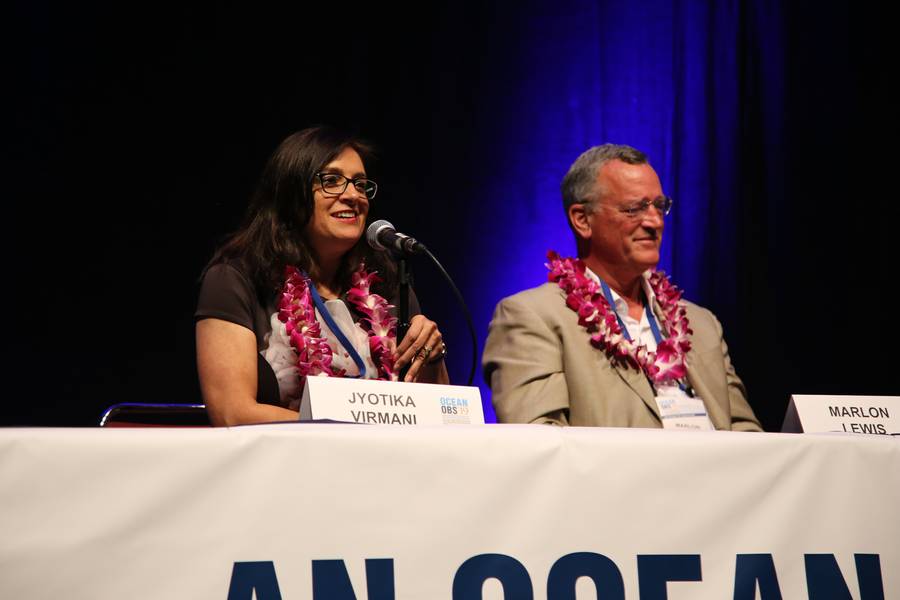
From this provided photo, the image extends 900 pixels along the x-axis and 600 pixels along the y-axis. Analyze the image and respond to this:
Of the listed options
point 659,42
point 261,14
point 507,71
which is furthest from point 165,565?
point 659,42

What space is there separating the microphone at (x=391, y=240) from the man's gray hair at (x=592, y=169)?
41.8 inches

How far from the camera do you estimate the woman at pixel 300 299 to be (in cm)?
245

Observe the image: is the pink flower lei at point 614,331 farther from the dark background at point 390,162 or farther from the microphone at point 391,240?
the dark background at point 390,162

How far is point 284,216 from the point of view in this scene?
277cm

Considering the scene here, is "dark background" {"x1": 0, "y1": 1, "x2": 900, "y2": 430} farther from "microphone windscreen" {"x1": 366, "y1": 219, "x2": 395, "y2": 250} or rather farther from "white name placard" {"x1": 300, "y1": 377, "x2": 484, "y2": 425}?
"white name placard" {"x1": 300, "y1": 377, "x2": 484, "y2": 425}

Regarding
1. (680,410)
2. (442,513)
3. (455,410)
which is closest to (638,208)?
(680,410)

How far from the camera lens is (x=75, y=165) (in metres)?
4.00

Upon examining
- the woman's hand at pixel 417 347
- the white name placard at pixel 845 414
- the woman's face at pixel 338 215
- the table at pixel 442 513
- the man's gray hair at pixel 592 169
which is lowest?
the table at pixel 442 513

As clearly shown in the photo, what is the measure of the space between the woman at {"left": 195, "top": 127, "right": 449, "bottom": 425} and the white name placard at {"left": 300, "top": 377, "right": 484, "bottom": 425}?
0.48 metres

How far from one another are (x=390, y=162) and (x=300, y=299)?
6.51ft

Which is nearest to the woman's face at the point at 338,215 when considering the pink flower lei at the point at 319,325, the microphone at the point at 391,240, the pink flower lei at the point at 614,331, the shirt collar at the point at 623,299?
the pink flower lei at the point at 319,325

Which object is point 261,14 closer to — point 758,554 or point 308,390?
point 308,390

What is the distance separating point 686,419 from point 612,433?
1.32 metres

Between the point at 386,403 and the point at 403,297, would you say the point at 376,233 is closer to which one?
the point at 403,297
